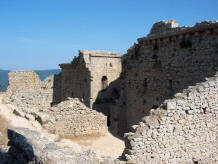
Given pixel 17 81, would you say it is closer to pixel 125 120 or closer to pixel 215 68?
pixel 125 120

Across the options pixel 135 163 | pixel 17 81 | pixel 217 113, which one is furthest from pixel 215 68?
pixel 17 81

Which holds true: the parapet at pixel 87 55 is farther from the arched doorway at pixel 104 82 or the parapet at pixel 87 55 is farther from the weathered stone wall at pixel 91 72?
the arched doorway at pixel 104 82

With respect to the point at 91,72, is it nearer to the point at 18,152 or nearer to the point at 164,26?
the point at 164,26

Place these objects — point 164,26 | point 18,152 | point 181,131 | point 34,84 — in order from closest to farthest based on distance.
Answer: point 18,152
point 181,131
point 164,26
point 34,84

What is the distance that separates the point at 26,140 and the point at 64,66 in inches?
655

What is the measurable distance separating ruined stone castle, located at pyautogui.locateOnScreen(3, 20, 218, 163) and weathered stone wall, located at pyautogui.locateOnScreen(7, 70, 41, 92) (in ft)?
0.35

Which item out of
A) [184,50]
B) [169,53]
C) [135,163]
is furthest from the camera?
[169,53]

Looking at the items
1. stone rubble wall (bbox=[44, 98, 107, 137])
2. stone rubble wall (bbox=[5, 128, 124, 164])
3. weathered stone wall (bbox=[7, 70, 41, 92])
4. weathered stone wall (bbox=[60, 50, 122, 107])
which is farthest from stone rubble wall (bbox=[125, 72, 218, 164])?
weathered stone wall (bbox=[7, 70, 41, 92])

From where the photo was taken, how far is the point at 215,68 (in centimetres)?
1023

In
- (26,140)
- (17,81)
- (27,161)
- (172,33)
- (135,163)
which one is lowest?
(135,163)

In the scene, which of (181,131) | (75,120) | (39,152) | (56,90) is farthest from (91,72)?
(39,152)

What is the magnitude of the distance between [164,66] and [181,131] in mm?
5074

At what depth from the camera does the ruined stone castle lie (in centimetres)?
814

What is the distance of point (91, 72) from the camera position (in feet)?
64.7
